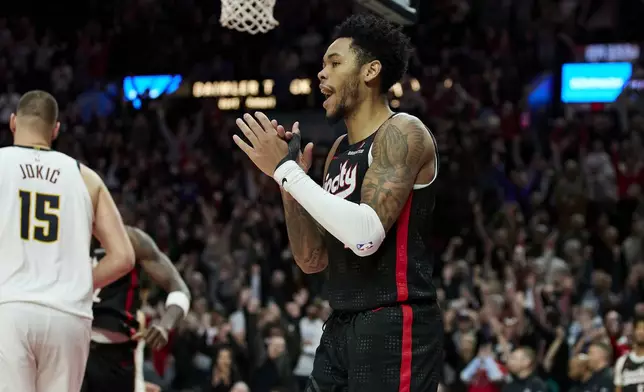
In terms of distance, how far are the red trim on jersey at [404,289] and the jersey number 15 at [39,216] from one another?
1815 mm

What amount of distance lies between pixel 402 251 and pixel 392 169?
323 millimetres

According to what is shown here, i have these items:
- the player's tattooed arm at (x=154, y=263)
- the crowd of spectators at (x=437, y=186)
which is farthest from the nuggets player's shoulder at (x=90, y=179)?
the crowd of spectators at (x=437, y=186)

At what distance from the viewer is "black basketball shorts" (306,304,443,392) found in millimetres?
3984

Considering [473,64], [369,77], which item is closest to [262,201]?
[473,64]

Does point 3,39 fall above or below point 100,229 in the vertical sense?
above

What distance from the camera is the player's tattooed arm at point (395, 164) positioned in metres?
3.92

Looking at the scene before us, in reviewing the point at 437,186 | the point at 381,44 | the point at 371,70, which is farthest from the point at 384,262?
the point at 437,186

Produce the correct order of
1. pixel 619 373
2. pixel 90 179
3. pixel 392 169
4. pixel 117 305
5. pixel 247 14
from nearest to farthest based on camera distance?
pixel 392 169 < pixel 90 179 < pixel 117 305 < pixel 247 14 < pixel 619 373

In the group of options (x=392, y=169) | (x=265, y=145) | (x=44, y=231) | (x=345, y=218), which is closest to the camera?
(x=345, y=218)

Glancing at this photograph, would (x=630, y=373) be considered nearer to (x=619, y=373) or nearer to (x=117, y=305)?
(x=619, y=373)

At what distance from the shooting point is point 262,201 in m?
17.5

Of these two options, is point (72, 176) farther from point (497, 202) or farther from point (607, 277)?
point (497, 202)

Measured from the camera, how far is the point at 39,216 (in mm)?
4977

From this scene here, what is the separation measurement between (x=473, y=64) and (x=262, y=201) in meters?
4.28
